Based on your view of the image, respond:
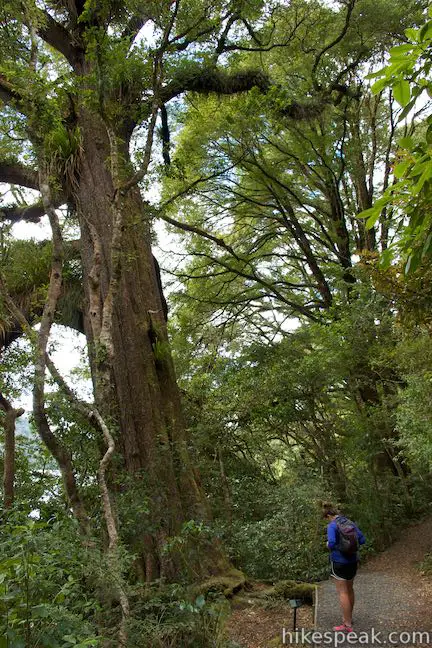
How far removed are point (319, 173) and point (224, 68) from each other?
13.0ft

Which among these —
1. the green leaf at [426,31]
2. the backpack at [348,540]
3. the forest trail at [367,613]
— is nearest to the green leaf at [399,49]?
the green leaf at [426,31]

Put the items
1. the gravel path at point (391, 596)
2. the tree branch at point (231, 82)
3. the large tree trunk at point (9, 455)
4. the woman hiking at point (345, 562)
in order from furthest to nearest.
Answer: the tree branch at point (231, 82)
the gravel path at point (391, 596)
the woman hiking at point (345, 562)
the large tree trunk at point (9, 455)

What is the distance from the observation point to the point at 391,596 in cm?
671

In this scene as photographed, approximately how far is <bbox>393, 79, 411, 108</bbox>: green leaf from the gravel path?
490cm

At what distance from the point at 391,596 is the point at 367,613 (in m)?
1.13

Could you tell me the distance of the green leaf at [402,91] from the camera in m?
1.87

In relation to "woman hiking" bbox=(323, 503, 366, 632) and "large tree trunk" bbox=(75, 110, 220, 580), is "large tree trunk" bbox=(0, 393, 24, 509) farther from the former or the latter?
"woman hiking" bbox=(323, 503, 366, 632)

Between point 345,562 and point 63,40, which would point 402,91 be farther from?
point 63,40

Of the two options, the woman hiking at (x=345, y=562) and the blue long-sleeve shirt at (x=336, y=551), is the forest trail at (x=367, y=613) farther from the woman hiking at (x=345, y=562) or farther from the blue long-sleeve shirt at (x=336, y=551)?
the blue long-sleeve shirt at (x=336, y=551)

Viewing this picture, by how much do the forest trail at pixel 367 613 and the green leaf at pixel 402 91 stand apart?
3876mm

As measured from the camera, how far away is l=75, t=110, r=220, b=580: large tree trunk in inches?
A: 216

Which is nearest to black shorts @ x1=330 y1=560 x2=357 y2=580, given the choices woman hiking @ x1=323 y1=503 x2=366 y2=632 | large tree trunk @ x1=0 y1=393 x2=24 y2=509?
woman hiking @ x1=323 y1=503 x2=366 y2=632

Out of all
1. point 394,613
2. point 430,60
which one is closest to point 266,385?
point 394,613

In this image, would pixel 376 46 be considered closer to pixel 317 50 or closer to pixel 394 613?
pixel 317 50
